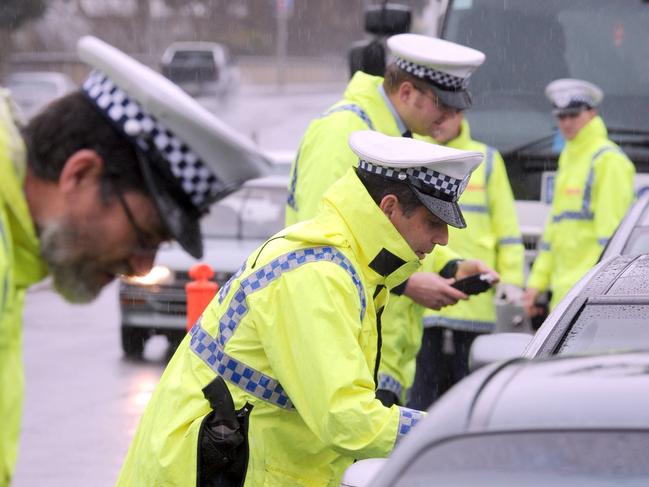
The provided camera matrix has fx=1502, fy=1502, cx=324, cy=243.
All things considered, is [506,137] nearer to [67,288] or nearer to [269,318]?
[269,318]

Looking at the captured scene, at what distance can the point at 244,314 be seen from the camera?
3.82 metres

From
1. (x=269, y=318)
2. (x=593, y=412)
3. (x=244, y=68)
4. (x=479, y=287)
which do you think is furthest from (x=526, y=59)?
(x=244, y=68)

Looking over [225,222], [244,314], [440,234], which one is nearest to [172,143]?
[244,314]

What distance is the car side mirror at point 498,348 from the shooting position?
4523 mm

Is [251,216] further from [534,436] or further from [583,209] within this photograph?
[534,436]

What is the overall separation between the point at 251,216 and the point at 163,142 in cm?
988

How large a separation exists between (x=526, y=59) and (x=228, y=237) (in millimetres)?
3423

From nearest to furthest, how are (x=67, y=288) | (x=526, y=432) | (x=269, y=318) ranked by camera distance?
(x=67, y=288)
(x=526, y=432)
(x=269, y=318)

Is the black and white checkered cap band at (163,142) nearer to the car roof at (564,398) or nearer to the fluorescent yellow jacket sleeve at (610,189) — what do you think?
the car roof at (564,398)

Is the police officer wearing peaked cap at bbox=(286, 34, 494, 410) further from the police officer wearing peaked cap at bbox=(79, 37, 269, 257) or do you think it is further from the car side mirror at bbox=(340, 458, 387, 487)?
the police officer wearing peaked cap at bbox=(79, 37, 269, 257)

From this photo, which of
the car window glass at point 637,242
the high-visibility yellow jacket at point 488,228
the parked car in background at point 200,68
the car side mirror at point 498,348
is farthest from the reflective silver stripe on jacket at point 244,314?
the parked car in background at point 200,68

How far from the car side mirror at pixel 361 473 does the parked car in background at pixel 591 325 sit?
917mm

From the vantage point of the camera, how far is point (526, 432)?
9.08ft

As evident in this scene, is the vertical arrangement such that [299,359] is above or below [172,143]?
below
